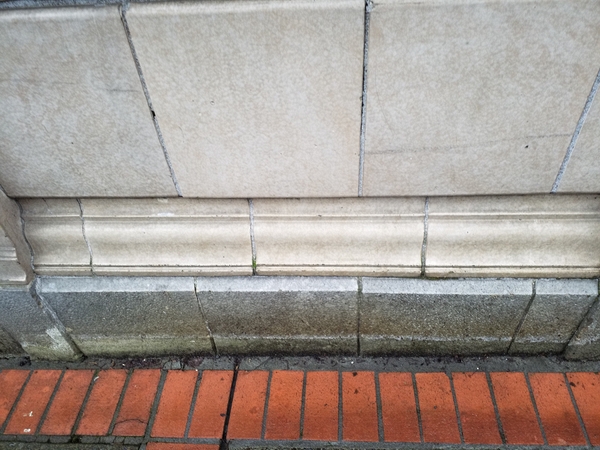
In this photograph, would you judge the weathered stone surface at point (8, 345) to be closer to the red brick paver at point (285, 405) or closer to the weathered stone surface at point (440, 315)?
the red brick paver at point (285, 405)

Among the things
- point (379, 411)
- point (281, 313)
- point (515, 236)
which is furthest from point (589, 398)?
point (281, 313)

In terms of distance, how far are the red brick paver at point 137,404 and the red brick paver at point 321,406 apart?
30.2 inches

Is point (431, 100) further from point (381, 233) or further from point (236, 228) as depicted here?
point (236, 228)

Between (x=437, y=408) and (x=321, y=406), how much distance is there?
537 mm

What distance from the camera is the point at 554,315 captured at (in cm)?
198

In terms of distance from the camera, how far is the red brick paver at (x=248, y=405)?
76.7 inches

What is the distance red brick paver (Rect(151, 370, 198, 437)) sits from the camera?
78.0 inches

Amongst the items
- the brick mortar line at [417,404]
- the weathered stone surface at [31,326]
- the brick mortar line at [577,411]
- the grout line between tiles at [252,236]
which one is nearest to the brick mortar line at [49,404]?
the weathered stone surface at [31,326]

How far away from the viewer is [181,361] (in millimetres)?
2268

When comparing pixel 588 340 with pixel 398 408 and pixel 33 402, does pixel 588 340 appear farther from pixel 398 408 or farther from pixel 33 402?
pixel 33 402

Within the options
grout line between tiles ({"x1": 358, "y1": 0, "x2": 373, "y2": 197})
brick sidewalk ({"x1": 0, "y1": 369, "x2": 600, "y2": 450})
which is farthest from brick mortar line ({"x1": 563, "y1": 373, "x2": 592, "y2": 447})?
grout line between tiles ({"x1": 358, "y1": 0, "x2": 373, "y2": 197})

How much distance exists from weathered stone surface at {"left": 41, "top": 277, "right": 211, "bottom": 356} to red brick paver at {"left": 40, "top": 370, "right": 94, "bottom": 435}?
0.14 meters

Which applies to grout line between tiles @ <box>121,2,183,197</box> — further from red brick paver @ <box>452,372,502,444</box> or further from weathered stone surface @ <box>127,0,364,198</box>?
red brick paver @ <box>452,372,502,444</box>

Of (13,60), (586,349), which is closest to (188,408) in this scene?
(13,60)
